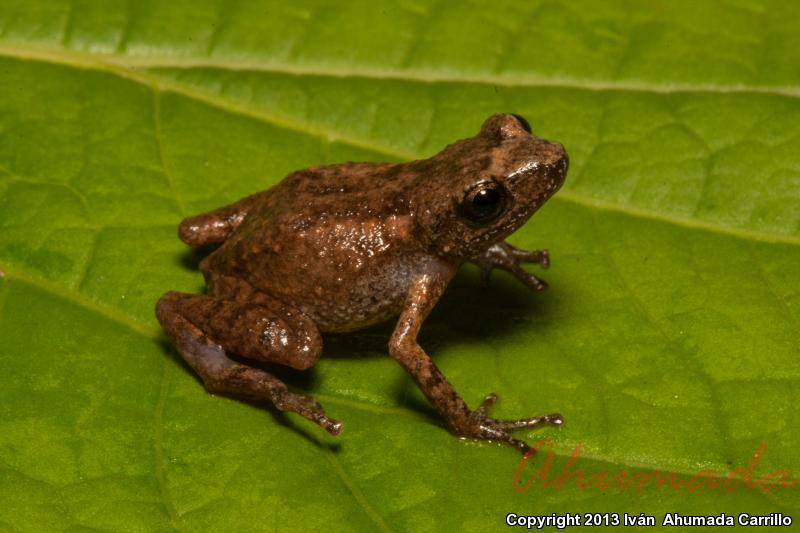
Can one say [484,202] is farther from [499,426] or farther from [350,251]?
[499,426]

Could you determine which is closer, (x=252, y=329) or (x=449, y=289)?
(x=252, y=329)

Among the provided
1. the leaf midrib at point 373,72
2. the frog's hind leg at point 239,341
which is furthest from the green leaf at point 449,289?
the frog's hind leg at point 239,341

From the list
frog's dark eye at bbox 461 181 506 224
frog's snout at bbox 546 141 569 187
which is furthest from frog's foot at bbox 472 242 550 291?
frog's snout at bbox 546 141 569 187

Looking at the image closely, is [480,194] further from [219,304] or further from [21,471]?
[21,471]

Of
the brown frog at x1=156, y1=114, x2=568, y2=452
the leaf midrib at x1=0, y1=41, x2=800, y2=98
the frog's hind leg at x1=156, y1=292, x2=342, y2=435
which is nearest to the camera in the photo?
the frog's hind leg at x1=156, y1=292, x2=342, y2=435

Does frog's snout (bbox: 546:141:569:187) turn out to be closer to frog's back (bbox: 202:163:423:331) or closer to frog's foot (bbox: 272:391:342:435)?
frog's back (bbox: 202:163:423:331)

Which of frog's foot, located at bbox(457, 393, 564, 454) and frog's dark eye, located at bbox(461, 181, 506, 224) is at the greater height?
frog's dark eye, located at bbox(461, 181, 506, 224)

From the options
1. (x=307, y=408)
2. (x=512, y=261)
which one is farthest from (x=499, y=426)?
(x=512, y=261)
